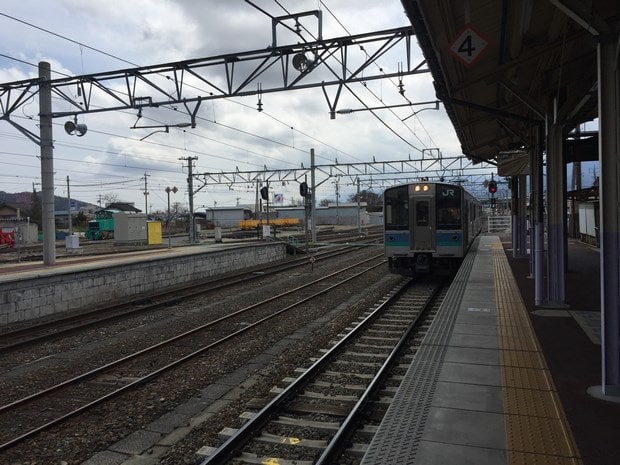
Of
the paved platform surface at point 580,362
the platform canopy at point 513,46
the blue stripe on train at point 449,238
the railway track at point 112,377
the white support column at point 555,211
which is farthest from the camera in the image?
the blue stripe on train at point 449,238

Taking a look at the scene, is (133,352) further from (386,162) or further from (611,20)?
(386,162)

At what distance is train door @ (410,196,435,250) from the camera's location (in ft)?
46.3

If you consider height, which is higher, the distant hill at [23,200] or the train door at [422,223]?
the distant hill at [23,200]

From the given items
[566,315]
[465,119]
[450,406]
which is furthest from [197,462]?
[465,119]

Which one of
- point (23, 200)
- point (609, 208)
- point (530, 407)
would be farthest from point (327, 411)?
point (23, 200)

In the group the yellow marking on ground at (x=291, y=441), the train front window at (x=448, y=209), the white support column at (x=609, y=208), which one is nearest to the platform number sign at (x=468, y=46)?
the white support column at (x=609, y=208)

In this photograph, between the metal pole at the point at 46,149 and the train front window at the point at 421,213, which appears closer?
the train front window at the point at 421,213

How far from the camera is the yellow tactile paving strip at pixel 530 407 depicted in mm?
3406

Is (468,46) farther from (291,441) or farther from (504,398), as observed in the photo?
(291,441)

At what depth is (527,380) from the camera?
495 centimetres

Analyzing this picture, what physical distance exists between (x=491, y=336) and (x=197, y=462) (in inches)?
175

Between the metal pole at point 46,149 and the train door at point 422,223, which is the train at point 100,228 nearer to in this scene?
the metal pole at point 46,149

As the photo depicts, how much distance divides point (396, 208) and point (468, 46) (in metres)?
8.83

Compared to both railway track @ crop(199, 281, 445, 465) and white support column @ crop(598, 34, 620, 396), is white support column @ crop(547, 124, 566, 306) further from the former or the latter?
white support column @ crop(598, 34, 620, 396)
